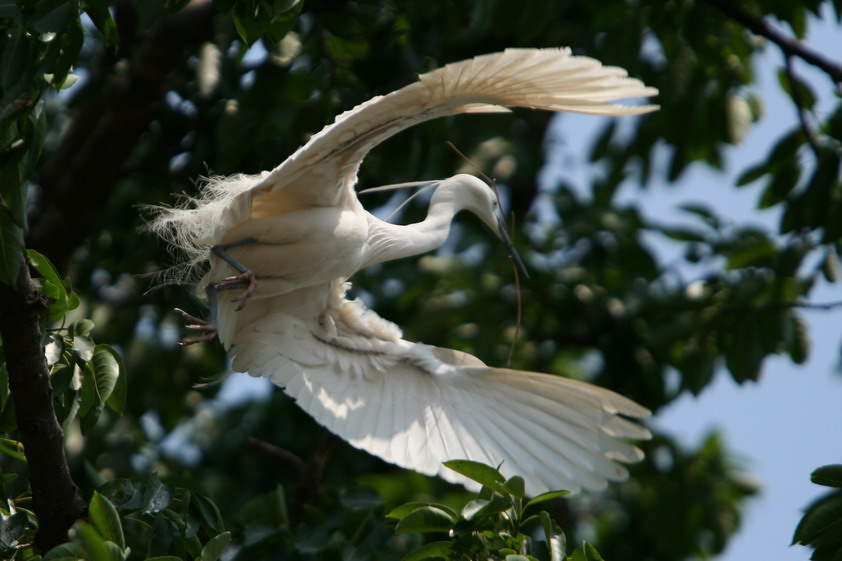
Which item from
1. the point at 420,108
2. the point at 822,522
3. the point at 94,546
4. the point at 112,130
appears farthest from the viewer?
the point at 112,130

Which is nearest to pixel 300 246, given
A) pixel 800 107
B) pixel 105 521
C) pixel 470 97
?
pixel 470 97

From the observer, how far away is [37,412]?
2.54 meters

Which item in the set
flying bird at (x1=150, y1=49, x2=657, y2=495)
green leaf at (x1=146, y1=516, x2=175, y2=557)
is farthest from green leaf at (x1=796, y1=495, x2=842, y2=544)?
green leaf at (x1=146, y1=516, x2=175, y2=557)

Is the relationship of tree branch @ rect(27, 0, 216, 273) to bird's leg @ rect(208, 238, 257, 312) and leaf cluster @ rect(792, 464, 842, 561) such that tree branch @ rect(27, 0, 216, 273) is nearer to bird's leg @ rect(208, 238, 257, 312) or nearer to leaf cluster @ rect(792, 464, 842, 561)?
bird's leg @ rect(208, 238, 257, 312)

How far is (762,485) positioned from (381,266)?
290 cm

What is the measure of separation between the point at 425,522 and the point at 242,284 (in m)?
1.24

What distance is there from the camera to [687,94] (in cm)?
471

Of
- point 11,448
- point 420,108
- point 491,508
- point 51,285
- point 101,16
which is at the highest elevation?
point 101,16

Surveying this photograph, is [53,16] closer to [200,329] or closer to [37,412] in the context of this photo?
[37,412]

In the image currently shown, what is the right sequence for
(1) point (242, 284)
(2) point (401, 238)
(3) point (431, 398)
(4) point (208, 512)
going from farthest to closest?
1. (3) point (431, 398)
2. (2) point (401, 238)
3. (1) point (242, 284)
4. (4) point (208, 512)

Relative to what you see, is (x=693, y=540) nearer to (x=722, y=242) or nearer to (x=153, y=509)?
(x=722, y=242)

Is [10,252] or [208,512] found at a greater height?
[10,252]

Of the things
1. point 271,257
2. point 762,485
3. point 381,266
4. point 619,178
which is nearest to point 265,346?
point 271,257

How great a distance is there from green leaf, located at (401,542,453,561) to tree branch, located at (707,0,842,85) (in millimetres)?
2844
